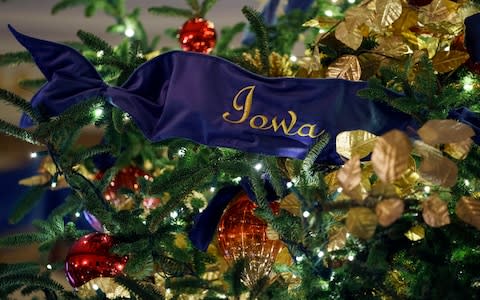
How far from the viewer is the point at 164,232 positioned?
1.15 m

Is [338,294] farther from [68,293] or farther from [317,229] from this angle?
[68,293]

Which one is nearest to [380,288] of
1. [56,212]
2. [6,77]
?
[56,212]

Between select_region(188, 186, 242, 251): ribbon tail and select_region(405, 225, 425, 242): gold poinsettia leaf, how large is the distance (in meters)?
0.32

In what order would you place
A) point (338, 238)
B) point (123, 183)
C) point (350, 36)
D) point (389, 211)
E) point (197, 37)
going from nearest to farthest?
point (389, 211), point (338, 238), point (350, 36), point (197, 37), point (123, 183)

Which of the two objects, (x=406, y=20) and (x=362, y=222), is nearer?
(x=362, y=222)

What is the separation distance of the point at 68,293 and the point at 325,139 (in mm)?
495

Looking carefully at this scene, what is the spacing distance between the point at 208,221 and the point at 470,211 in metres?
0.49

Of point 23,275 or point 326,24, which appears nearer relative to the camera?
point 23,275

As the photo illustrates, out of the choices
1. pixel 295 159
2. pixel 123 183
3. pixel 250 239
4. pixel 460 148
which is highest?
pixel 460 148

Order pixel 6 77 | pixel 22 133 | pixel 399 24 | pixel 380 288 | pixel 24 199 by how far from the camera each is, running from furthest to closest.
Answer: pixel 6 77 → pixel 24 199 → pixel 399 24 → pixel 22 133 → pixel 380 288

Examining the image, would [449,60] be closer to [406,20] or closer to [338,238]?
[406,20]

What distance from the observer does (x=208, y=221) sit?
1.23m

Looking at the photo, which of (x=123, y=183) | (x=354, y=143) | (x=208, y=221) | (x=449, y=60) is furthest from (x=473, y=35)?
(x=123, y=183)

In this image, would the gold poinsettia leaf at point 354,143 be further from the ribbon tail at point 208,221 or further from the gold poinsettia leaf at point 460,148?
the ribbon tail at point 208,221
